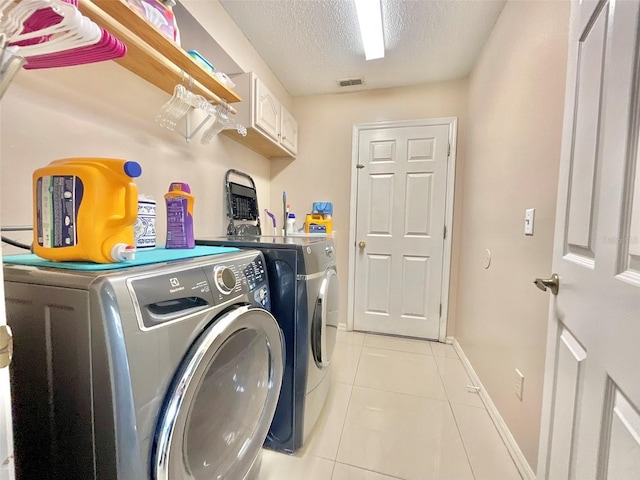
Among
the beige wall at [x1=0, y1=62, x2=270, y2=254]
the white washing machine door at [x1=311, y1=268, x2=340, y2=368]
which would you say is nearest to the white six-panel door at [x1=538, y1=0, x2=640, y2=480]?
the white washing machine door at [x1=311, y1=268, x2=340, y2=368]

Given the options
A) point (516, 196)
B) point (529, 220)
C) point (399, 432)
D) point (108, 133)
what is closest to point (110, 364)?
point (108, 133)

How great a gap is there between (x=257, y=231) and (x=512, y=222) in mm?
1730

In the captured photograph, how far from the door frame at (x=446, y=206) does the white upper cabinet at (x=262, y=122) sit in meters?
0.65

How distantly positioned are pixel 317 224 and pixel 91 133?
1.76 meters

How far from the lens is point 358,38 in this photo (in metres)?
1.90

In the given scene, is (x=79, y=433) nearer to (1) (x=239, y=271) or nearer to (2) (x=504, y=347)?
(1) (x=239, y=271)

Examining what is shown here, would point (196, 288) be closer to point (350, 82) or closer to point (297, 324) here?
point (297, 324)

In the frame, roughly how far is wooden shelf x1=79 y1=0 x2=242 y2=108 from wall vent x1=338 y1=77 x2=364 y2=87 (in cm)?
138

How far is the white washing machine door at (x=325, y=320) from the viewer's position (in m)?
1.24

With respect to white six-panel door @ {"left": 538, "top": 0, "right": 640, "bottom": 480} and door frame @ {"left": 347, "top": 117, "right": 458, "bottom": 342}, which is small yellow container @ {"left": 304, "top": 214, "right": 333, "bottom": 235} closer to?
door frame @ {"left": 347, "top": 117, "right": 458, "bottom": 342}

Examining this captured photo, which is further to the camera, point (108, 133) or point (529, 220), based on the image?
point (529, 220)

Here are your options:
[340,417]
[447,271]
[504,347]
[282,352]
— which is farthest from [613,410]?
[447,271]

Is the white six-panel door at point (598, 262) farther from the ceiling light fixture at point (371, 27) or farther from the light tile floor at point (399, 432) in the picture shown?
the ceiling light fixture at point (371, 27)

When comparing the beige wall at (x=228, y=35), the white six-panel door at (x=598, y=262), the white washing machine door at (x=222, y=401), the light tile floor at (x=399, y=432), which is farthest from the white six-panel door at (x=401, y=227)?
the white washing machine door at (x=222, y=401)
